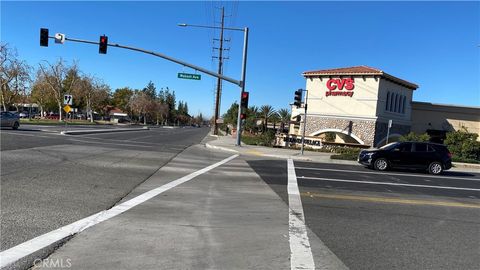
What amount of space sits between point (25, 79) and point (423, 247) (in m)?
74.2

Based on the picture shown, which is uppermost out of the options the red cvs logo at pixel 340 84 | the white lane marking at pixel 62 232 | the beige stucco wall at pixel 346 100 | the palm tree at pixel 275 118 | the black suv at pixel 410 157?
the red cvs logo at pixel 340 84

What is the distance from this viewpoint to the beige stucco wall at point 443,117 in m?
44.1

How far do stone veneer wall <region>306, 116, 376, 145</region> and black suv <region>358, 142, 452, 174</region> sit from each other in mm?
17920

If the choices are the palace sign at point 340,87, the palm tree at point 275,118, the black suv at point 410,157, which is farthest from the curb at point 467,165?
the palm tree at point 275,118

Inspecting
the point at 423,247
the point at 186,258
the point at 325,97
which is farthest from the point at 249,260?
the point at 325,97

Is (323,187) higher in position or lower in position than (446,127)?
lower

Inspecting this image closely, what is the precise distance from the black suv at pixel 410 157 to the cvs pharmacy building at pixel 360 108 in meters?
14.5

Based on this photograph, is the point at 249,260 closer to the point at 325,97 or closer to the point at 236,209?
the point at 236,209

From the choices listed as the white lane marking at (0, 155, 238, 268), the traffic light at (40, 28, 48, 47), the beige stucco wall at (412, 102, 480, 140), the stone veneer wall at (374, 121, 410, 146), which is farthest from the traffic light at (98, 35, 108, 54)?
the beige stucco wall at (412, 102, 480, 140)

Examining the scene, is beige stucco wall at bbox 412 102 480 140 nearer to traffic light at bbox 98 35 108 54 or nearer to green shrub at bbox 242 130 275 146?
green shrub at bbox 242 130 275 146

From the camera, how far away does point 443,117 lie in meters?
44.9

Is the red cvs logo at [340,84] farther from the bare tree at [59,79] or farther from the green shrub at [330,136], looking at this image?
the bare tree at [59,79]

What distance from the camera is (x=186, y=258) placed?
546cm

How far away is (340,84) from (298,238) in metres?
35.1
